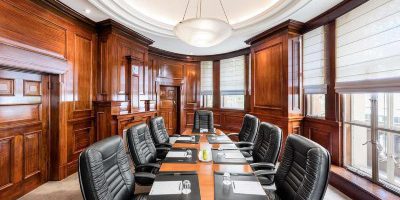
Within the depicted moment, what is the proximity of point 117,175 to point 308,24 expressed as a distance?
4.31 m

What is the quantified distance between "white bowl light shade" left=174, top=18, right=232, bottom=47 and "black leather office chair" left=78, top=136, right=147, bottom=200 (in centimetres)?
174

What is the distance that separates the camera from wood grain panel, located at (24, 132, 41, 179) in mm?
3018

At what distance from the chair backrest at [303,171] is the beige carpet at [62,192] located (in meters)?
1.56

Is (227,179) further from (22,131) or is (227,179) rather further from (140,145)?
(22,131)

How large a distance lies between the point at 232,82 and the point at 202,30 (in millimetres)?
4120

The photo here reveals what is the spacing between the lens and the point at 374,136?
279 centimetres

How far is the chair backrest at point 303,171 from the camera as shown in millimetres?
1382

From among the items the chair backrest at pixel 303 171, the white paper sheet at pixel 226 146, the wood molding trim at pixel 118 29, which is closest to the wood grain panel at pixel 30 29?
the wood molding trim at pixel 118 29

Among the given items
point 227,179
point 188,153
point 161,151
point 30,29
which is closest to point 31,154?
point 30,29

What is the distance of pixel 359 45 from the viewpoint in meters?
2.98

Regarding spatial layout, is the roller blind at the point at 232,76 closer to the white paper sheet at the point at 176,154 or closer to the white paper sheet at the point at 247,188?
the white paper sheet at the point at 176,154

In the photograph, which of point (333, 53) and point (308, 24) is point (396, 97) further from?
point (308, 24)

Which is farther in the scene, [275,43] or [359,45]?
[275,43]

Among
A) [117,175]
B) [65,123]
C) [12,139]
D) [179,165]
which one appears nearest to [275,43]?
[179,165]
